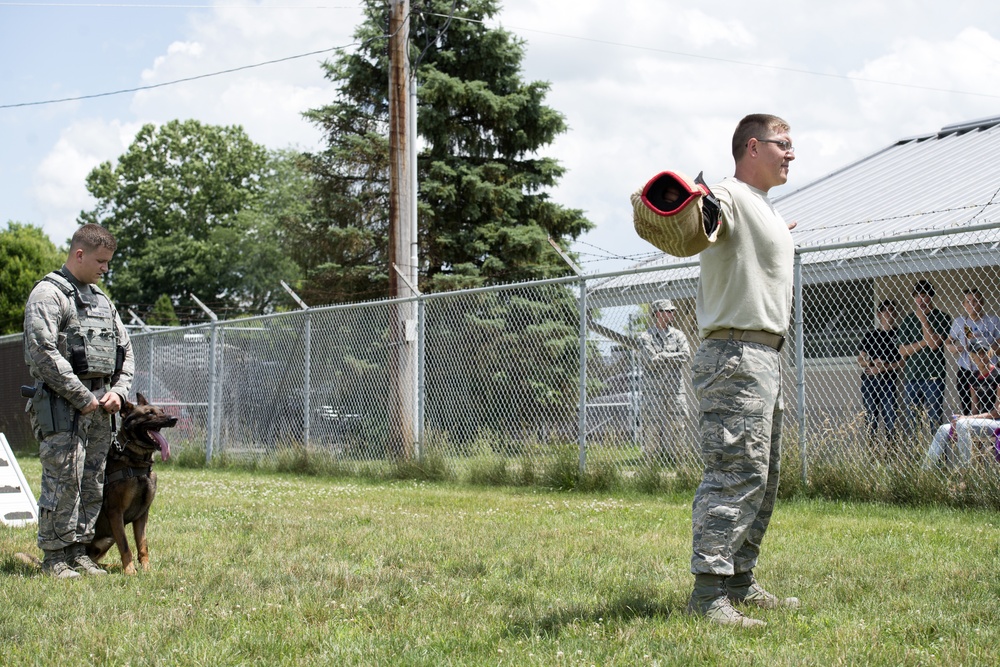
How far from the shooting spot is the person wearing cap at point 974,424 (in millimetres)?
7223

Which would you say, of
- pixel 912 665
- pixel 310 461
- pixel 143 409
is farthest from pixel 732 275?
pixel 310 461

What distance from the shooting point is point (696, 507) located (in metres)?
4.01

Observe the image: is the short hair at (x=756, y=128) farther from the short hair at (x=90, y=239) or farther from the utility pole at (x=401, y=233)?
A: the utility pole at (x=401, y=233)

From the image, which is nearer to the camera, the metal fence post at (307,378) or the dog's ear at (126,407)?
the dog's ear at (126,407)

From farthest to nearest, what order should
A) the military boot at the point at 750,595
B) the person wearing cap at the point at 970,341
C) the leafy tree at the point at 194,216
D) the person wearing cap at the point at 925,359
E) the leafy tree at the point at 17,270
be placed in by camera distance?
the leafy tree at the point at 194,216 < the leafy tree at the point at 17,270 < the person wearing cap at the point at 925,359 < the person wearing cap at the point at 970,341 < the military boot at the point at 750,595

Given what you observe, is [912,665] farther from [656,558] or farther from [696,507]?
[656,558]

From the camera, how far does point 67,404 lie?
552cm

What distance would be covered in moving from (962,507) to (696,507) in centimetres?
418

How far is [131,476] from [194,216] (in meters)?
51.7

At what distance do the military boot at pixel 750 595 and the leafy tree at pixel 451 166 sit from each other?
15.6 meters

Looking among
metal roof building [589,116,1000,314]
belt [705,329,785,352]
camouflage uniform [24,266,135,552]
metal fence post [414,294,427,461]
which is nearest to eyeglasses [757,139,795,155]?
belt [705,329,785,352]

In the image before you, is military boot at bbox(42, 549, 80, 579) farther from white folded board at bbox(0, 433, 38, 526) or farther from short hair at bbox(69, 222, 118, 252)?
white folded board at bbox(0, 433, 38, 526)

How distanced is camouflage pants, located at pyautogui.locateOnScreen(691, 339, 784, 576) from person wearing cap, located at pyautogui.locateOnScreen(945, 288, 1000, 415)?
4261 millimetres

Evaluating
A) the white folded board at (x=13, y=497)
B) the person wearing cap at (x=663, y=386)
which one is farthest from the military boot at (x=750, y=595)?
the white folded board at (x=13, y=497)
